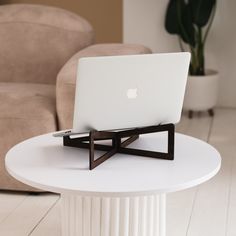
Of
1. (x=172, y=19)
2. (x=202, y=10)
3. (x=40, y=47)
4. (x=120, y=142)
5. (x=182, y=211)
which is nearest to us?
(x=120, y=142)

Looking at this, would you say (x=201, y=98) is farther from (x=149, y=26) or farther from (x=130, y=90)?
(x=130, y=90)

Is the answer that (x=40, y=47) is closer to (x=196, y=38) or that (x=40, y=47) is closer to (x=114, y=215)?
(x=196, y=38)

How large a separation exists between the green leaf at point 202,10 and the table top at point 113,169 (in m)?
2.13

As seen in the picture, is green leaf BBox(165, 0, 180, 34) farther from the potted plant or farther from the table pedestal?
the table pedestal

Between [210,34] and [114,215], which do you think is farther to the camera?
[210,34]

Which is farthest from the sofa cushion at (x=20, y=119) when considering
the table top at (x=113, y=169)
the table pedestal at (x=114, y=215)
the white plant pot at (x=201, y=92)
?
the white plant pot at (x=201, y=92)

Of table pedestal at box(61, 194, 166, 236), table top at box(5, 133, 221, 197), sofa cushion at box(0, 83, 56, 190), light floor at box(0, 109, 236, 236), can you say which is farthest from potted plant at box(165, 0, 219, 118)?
table pedestal at box(61, 194, 166, 236)

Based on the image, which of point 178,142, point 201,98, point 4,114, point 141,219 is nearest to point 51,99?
point 4,114

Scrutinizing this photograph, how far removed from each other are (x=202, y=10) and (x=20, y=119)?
6.11 feet

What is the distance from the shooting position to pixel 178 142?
2086 mm

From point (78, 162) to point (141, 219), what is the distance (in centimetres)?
27

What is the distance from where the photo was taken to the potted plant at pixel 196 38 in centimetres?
407

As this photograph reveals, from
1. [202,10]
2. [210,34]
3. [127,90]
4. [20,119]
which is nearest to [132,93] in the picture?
[127,90]

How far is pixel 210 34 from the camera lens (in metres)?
4.36
